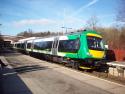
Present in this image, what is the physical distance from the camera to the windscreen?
16.4 metres

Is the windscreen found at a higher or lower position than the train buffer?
higher

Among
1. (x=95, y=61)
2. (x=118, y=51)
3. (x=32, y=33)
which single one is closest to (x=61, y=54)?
(x=95, y=61)

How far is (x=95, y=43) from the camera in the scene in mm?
16781

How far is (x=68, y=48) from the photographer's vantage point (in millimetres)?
18875

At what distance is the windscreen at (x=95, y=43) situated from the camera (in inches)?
645

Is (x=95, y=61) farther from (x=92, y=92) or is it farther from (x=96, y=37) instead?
(x=92, y=92)

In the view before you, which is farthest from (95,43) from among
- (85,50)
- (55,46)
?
(55,46)

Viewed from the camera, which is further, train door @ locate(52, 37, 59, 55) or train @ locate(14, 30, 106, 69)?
train door @ locate(52, 37, 59, 55)

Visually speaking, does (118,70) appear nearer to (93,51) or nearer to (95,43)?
(93,51)

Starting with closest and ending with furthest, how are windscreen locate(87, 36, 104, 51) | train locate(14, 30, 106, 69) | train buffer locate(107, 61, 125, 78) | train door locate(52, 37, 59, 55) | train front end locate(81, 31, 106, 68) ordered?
train buffer locate(107, 61, 125, 78) → train front end locate(81, 31, 106, 68) → train locate(14, 30, 106, 69) → windscreen locate(87, 36, 104, 51) → train door locate(52, 37, 59, 55)

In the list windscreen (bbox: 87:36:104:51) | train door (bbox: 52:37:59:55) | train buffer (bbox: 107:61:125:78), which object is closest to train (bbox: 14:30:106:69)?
windscreen (bbox: 87:36:104:51)

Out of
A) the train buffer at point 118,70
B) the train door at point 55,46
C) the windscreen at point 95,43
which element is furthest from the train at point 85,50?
the train door at point 55,46

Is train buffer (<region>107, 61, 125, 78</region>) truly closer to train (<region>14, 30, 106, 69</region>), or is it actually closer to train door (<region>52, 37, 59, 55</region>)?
train (<region>14, 30, 106, 69</region>)

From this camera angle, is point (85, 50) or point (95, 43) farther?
point (95, 43)
